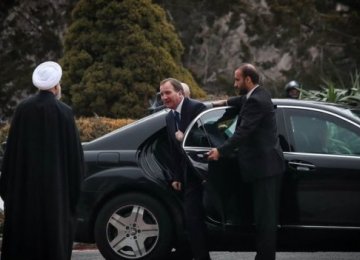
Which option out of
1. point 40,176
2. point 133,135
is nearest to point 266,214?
point 133,135

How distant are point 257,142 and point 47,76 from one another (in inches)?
75.9

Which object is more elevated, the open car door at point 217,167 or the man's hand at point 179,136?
the man's hand at point 179,136

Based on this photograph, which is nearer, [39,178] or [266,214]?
[39,178]

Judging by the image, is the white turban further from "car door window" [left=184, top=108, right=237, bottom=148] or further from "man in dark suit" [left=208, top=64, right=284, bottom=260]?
"car door window" [left=184, top=108, right=237, bottom=148]

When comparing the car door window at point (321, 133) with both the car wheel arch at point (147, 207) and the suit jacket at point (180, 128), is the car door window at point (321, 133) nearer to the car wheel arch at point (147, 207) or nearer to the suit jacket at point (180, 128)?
the suit jacket at point (180, 128)

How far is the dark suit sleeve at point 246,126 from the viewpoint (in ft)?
26.0

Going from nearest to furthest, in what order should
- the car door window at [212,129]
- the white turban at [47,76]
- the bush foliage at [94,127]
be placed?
the white turban at [47,76], the car door window at [212,129], the bush foliage at [94,127]

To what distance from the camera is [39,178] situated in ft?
22.9

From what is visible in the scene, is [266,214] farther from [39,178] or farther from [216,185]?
[39,178]

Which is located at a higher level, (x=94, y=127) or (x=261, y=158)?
(x=261, y=158)

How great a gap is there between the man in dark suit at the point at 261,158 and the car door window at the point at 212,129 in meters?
0.62

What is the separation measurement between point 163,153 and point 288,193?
137cm

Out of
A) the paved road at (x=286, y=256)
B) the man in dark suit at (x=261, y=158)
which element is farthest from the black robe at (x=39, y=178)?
the paved road at (x=286, y=256)

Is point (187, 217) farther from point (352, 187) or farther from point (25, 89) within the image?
point (25, 89)
